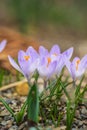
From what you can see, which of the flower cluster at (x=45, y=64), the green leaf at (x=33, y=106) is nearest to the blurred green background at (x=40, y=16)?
the flower cluster at (x=45, y=64)

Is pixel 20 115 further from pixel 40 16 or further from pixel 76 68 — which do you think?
pixel 40 16

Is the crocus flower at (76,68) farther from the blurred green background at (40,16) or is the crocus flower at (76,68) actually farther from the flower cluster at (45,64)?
the blurred green background at (40,16)

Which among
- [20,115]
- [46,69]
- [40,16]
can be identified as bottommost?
[20,115]

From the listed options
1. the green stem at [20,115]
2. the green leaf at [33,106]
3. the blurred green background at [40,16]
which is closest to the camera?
the green leaf at [33,106]

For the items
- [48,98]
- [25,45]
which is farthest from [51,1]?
[48,98]

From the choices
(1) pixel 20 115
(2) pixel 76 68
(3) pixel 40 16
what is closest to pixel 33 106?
(1) pixel 20 115

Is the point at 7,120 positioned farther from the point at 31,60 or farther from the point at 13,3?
the point at 13,3

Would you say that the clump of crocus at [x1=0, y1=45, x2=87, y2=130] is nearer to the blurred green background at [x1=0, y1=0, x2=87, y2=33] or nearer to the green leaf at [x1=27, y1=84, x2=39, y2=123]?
the green leaf at [x1=27, y1=84, x2=39, y2=123]

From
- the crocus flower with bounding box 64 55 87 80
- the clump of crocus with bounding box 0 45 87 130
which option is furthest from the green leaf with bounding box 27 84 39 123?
the crocus flower with bounding box 64 55 87 80
